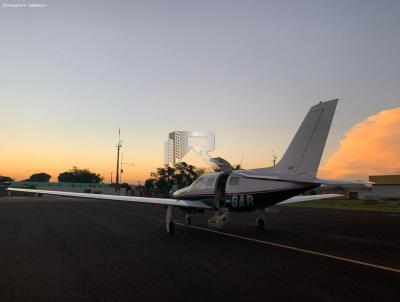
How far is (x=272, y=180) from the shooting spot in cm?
1549

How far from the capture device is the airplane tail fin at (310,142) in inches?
583

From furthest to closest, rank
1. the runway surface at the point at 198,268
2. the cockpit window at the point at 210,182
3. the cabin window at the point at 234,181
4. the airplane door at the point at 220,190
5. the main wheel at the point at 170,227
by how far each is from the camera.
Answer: the cockpit window at the point at 210,182
the airplane door at the point at 220,190
the cabin window at the point at 234,181
the main wheel at the point at 170,227
the runway surface at the point at 198,268

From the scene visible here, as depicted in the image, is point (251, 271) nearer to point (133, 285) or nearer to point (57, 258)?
point (133, 285)

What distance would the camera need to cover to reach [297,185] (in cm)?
1510

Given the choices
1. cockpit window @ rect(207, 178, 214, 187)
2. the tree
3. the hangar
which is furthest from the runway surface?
the tree

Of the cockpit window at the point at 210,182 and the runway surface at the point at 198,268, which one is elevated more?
the cockpit window at the point at 210,182

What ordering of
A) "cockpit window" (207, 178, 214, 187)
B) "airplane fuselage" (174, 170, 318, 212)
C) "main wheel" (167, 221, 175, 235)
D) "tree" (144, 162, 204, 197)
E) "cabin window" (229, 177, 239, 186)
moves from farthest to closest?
"tree" (144, 162, 204, 197) < "cockpit window" (207, 178, 214, 187) < "cabin window" (229, 177, 239, 186) < "main wheel" (167, 221, 175, 235) < "airplane fuselage" (174, 170, 318, 212)

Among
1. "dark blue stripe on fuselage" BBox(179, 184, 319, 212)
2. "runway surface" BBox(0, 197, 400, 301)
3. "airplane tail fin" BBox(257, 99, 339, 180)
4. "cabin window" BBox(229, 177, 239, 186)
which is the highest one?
"airplane tail fin" BBox(257, 99, 339, 180)

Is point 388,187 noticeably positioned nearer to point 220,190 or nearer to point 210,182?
point 210,182

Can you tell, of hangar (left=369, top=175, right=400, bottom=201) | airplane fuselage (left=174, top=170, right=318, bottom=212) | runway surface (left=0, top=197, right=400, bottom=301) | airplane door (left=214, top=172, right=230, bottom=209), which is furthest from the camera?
hangar (left=369, top=175, right=400, bottom=201)

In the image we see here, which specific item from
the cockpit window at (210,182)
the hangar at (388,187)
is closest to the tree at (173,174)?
the hangar at (388,187)

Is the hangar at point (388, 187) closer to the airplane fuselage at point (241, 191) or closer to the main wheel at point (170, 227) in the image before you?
the airplane fuselage at point (241, 191)

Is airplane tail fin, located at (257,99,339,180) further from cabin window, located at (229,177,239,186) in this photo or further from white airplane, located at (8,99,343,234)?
cabin window, located at (229,177,239,186)

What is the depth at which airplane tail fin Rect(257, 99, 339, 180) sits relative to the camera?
14797mm
